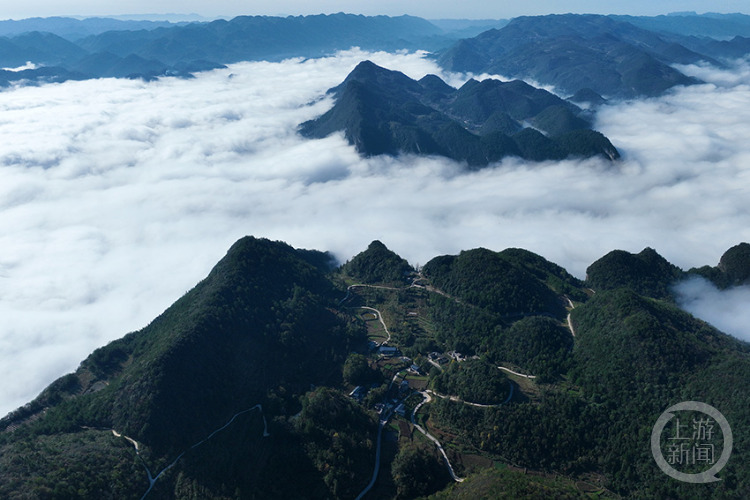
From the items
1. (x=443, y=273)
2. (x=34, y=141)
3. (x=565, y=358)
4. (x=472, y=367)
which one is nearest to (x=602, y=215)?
(x=443, y=273)

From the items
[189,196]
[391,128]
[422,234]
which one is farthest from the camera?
[391,128]

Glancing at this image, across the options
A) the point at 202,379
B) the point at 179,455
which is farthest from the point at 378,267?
the point at 179,455

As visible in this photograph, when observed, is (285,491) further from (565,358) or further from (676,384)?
(676,384)

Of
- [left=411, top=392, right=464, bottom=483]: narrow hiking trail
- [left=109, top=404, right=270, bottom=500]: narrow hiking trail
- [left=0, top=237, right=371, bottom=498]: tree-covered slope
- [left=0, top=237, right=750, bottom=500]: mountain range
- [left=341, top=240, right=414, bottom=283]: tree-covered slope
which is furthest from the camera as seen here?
[left=341, top=240, right=414, bottom=283]: tree-covered slope

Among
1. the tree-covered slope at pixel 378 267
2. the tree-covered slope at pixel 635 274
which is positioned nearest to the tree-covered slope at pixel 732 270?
the tree-covered slope at pixel 635 274

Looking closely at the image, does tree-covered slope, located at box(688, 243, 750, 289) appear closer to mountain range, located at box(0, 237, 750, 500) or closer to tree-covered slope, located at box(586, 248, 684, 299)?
tree-covered slope, located at box(586, 248, 684, 299)

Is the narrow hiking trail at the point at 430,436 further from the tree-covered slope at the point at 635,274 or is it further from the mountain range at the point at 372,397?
the tree-covered slope at the point at 635,274

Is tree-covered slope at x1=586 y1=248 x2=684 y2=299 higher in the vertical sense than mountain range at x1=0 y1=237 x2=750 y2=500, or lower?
higher

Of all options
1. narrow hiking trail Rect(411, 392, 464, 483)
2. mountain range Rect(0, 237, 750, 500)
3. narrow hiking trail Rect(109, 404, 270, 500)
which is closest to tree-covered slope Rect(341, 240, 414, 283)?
mountain range Rect(0, 237, 750, 500)
